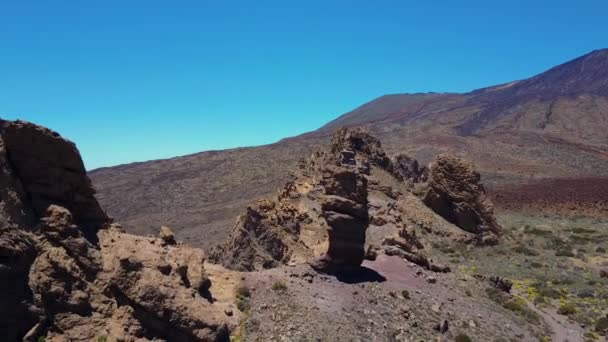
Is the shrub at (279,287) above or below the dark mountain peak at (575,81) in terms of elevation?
below

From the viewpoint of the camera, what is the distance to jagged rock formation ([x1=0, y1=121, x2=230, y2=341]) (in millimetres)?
9055

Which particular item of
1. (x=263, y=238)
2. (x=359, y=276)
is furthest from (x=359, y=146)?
(x=359, y=276)

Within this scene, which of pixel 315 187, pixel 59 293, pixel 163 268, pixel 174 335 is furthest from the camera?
pixel 315 187

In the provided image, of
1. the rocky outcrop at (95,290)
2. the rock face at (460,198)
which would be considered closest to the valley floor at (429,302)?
the rocky outcrop at (95,290)

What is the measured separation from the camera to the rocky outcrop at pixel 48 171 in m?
10.7

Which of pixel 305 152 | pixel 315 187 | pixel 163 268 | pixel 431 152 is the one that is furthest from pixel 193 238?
pixel 431 152

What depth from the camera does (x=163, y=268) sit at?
11.6m

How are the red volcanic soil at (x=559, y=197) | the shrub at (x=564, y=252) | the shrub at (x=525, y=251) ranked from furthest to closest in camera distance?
1. the red volcanic soil at (x=559, y=197)
2. the shrub at (x=564, y=252)
3. the shrub at (x=525, y=251)

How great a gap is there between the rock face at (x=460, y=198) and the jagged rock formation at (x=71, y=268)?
77.5 ft

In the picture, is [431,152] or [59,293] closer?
[59,293]

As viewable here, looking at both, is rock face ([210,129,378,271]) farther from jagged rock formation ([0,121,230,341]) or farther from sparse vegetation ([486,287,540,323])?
sparse vegetation ([486,287,540,323])

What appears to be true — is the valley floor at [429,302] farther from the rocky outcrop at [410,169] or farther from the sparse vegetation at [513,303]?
the rocky outcrop at [410,169]

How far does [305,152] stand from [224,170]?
15264 mm

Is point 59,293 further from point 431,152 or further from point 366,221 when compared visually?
point 431,152
